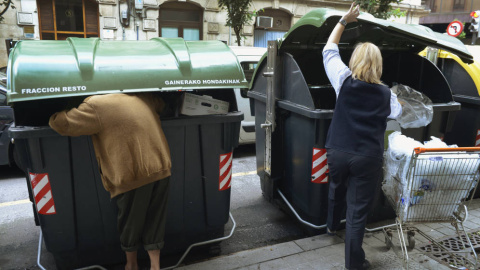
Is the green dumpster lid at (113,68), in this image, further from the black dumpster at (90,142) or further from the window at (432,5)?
the window at (432,5)

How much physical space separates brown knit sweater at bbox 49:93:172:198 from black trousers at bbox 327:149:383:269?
1.26 metres

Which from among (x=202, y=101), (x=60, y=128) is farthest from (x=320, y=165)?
(x=60, y=128)

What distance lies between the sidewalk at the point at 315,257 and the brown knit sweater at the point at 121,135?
94 centimetres

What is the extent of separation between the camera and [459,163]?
A: 2.65m

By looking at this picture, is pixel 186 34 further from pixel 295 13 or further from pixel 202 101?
pixel 202 101

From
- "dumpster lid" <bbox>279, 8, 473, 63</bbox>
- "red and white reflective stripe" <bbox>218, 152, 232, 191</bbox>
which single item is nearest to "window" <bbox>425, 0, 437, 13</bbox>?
"dumpster lid" <bbox>279, 8, 473, 63</bbox>

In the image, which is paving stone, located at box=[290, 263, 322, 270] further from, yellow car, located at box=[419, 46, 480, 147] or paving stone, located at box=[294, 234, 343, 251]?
yellow car, located at box=[419, 46, 480, 147]

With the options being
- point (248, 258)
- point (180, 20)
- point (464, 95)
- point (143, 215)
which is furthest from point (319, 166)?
point (180, 20)

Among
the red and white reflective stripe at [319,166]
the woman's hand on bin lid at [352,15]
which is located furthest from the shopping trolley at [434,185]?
the woman's hand on bin lid at [352,15]

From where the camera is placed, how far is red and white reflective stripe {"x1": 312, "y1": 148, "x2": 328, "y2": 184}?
3.21 metres

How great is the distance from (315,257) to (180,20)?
1298cm

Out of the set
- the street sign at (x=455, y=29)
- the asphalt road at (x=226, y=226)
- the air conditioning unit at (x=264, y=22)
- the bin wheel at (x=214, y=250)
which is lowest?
the asphalt road at (x=226, y=226)

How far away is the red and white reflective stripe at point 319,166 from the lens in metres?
3.21

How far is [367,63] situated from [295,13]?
14428mm
